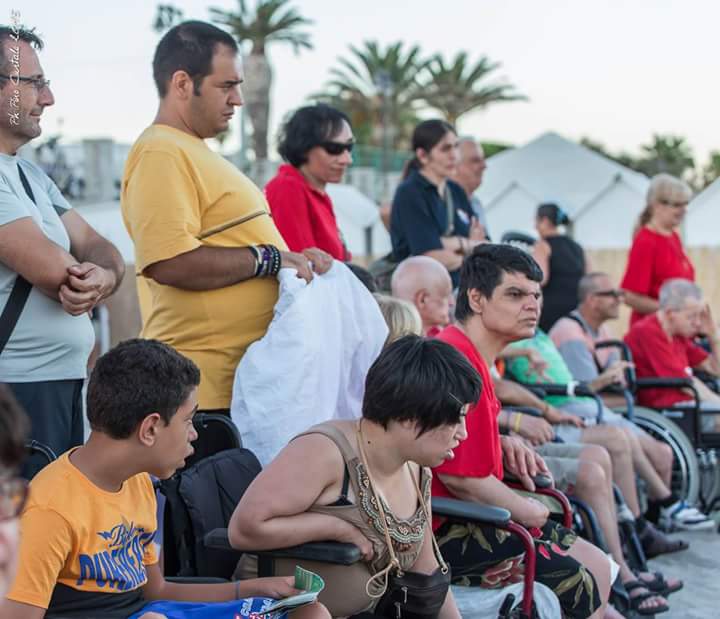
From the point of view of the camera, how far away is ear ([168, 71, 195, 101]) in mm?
3379

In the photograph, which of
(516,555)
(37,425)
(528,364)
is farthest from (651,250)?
(37,425)

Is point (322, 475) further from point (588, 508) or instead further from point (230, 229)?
point (588, 508)

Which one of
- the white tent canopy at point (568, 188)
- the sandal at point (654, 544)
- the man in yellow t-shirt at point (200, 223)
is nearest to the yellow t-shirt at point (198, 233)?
the man in yellow t-shirt at point (200, 223)

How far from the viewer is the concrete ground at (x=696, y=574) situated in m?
4.43

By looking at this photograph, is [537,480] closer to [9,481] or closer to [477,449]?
[477,449]

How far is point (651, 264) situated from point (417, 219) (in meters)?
2.13

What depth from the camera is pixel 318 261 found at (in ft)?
11.6

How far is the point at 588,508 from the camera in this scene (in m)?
4.24

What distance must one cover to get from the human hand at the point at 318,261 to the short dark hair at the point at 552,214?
3773 mm

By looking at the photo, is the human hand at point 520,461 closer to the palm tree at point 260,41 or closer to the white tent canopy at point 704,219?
the white tent canopy at point 704,219

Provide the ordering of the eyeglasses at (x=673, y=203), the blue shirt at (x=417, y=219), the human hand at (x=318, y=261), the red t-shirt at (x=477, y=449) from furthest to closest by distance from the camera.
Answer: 1. the eyeglasses at (x=673, y=203)
2. the blue shirt at (x=417, y=219)
3. the human hand at (x=318, y=261)
4. the red t-shirt at (x=477, y=449)

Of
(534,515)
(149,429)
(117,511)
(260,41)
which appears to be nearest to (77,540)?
(117,511)

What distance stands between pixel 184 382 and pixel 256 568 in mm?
609

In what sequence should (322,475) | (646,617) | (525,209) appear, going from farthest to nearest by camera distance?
1. (525,209)
2. (646,617)
3. (322,475)
